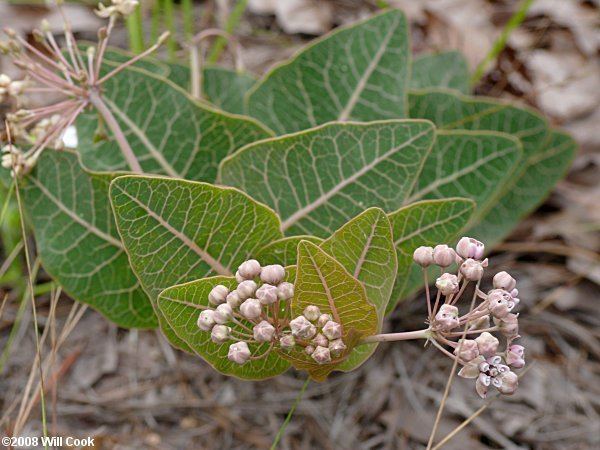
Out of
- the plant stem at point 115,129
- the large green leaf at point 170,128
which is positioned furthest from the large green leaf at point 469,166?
the plant stem at point 115,129

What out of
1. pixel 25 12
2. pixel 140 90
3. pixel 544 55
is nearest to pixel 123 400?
pixel 140 90

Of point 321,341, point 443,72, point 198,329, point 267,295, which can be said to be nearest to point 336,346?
point 321,341

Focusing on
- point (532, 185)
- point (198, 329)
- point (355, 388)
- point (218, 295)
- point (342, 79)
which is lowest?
point (355, 388)

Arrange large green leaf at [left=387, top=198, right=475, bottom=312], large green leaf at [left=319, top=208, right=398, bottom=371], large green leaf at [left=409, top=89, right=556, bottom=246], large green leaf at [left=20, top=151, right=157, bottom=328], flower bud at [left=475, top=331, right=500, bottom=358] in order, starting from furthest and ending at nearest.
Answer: large green leaf at [left=409, top=89, right=556, bottom=246] < large green leaf at [left=20, top=151, right=157, bottom=328] < large green leaf at [left=387, top=198, right=475, bottom=312] < large green leaf at [left=319, top=208, right=398, bottom=371] < flower bud at [left=475, top=331, right=500, bottom=358]

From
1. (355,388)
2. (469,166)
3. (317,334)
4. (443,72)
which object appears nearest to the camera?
(317,334)

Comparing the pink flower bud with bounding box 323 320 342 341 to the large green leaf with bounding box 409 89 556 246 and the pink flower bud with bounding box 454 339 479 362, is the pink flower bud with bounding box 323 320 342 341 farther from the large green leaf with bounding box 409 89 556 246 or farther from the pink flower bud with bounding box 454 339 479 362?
the large green leaf with bounding box 409 89 556 246

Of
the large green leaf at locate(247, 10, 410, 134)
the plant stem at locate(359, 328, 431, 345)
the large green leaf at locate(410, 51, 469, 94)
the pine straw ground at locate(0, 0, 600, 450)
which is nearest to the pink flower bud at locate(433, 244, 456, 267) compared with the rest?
the plant stem at locate(359, 328, 431, 345)

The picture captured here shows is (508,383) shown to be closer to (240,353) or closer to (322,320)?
(322,320)
